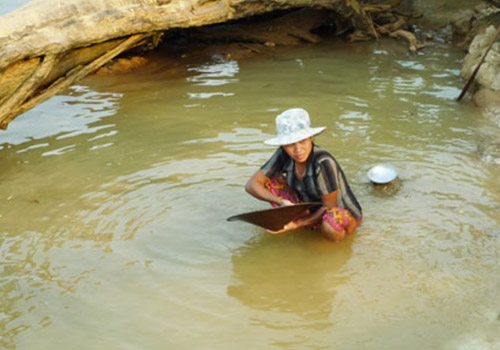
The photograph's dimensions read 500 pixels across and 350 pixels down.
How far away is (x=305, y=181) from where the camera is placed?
13.3 feet

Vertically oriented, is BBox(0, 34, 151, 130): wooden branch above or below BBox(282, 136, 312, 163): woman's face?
above

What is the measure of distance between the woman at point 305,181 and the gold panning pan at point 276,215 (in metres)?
0.08

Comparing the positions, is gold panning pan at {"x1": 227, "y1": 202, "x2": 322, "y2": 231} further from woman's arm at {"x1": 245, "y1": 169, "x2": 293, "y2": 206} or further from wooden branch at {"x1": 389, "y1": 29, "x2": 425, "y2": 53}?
wooden branch at {"x1": 389, "y1": 29, "x2": 425, "y2": 53}

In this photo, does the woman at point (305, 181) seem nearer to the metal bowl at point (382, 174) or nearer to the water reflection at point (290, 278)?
the water reflection at point (290, 278)

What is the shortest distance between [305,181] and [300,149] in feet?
1.08

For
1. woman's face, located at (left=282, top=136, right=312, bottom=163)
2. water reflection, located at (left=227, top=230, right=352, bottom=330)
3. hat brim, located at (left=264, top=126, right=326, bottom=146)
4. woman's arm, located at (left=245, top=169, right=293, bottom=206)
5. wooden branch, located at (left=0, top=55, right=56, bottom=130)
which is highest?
wooden branch, located at (left=0, top=55, right=56, bottom=130)

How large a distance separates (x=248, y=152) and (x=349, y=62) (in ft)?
13.7

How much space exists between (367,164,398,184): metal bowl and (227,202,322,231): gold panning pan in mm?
1084

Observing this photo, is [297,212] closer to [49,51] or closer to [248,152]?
[248,152]

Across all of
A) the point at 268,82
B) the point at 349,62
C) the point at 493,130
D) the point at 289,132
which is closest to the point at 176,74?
the point at 268,82

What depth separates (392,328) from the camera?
327 centimetres

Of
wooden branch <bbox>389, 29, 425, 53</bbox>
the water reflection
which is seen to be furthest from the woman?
wooden branch <bbox>389, 29, 425, 53</bbox>

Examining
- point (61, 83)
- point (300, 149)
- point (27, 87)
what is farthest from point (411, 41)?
point (300, 149)

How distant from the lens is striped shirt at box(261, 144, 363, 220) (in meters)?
3.91
